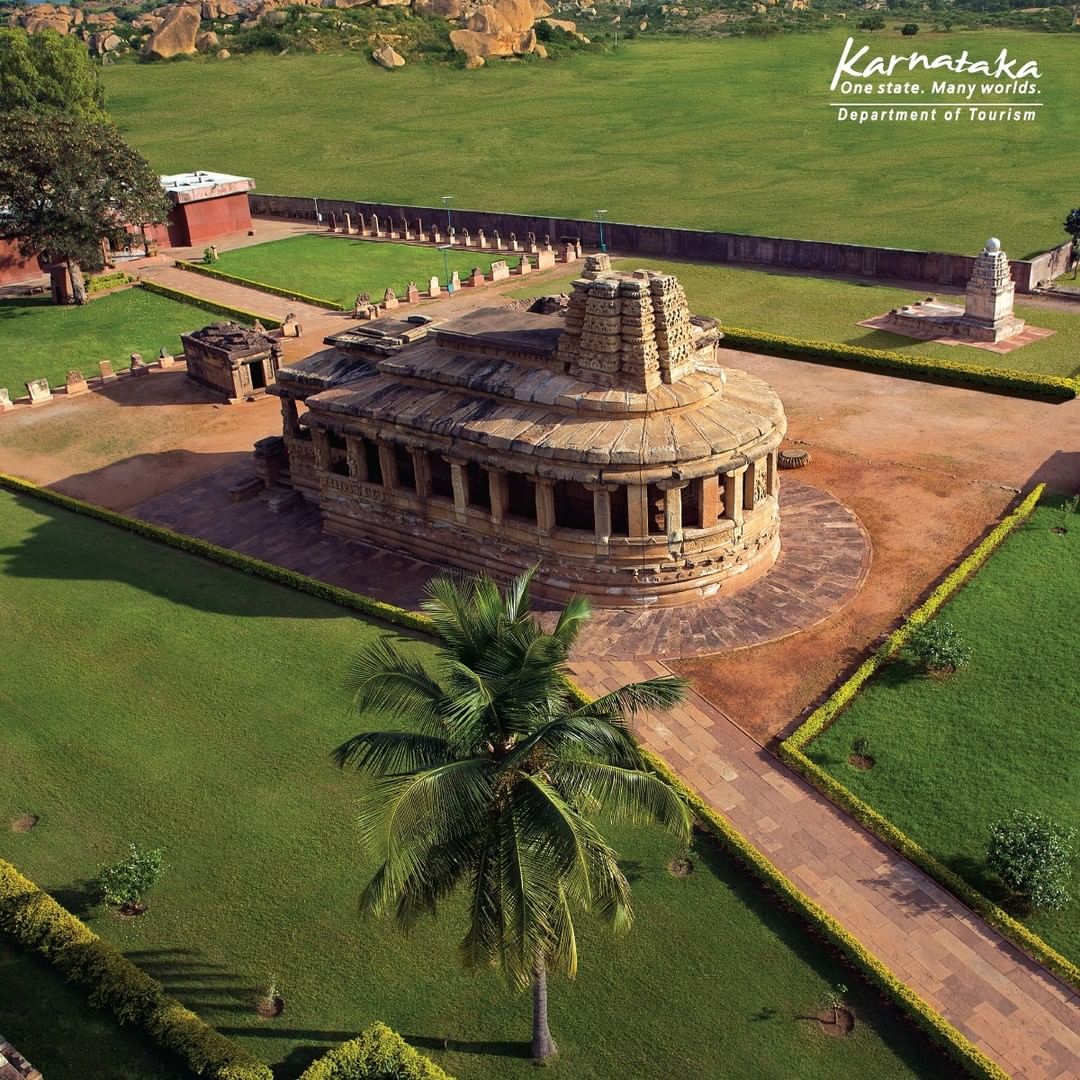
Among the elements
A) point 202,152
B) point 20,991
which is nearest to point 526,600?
point 20,991

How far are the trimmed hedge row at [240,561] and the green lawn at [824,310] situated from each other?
29151 millimetres

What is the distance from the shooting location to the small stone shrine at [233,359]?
47.5m

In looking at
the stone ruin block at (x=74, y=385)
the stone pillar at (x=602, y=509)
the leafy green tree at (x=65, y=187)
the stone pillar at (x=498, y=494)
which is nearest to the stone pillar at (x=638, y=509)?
the stone pillar at (x=602, y=509)

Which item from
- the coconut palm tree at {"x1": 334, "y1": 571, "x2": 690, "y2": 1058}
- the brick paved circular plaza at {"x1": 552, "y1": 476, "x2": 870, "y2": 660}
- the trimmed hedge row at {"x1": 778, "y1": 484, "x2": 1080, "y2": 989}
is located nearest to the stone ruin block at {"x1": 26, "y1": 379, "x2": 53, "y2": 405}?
the brick paved circular plaza at {"x1": 552, "y1": 476, "x2": 870, "y2": 660}

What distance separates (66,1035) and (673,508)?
18306 millimetres

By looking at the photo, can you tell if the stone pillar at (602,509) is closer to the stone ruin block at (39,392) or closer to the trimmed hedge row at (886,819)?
the trimmed hedge row at (886,819)

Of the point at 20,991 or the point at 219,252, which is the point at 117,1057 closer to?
the point at 20,991

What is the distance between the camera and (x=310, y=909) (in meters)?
20.3

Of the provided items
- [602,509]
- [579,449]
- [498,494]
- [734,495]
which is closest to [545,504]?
[498,494]

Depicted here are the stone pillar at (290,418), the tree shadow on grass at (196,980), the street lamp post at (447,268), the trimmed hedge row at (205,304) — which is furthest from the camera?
the street lamp post at (447,268)

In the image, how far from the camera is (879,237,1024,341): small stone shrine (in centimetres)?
4722

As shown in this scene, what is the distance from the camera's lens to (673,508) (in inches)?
1129

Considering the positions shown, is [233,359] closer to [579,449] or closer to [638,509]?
[579,449]

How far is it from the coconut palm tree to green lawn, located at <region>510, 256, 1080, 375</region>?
3681 cm
